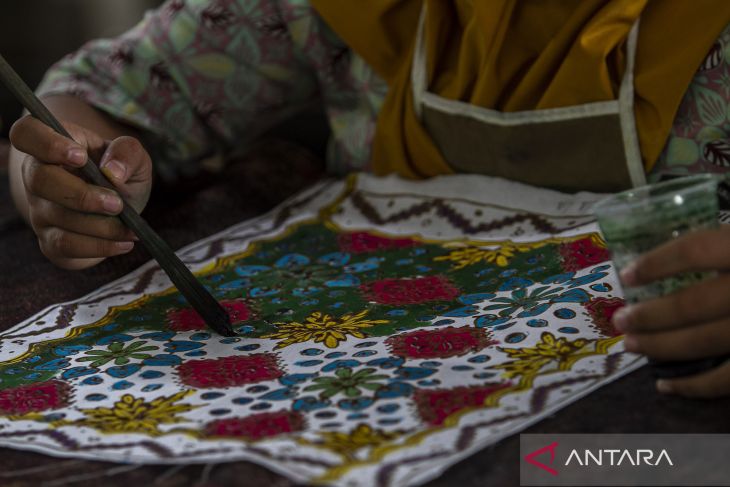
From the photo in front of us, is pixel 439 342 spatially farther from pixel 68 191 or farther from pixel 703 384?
pixel 68 191

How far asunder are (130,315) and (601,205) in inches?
18.3

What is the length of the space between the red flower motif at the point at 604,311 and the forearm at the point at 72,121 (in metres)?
0.63

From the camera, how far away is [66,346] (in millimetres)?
761

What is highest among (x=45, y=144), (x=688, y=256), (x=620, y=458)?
(x=45, y=144)

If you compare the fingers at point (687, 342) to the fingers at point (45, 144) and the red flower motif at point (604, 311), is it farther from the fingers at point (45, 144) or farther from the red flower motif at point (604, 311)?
the fingers at point (45, 144)

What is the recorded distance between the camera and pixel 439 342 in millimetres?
686

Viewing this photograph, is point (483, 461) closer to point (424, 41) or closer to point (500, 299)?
point (500, 299)

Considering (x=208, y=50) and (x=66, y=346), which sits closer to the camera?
(x=66, y=346)

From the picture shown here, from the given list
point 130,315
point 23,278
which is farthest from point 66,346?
point 23,278

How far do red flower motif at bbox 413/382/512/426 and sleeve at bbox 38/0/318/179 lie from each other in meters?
0.59

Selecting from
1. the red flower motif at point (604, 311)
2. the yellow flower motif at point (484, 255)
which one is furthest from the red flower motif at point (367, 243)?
the red flower motif at point (604, 311)

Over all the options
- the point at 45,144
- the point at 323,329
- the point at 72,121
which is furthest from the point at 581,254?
the point at 72,121

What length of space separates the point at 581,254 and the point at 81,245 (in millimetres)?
441

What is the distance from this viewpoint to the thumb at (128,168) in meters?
0.77
